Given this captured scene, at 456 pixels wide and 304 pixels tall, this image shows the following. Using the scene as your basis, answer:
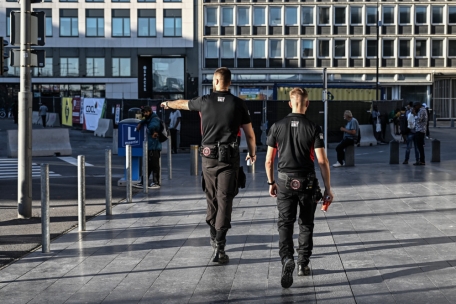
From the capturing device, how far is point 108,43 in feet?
236

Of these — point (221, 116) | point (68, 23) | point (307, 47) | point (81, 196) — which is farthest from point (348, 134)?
point (68, 23)

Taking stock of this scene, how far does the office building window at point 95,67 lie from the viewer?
7188 cm

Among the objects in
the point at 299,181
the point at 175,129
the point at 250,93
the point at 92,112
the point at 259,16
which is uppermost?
the point at 259,16

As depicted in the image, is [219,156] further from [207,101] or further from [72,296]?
[72,296]

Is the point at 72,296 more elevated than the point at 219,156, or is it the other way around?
the point at 219,156

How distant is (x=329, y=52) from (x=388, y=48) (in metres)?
4.91

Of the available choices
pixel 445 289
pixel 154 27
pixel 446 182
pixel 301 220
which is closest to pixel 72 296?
pixel 301 220

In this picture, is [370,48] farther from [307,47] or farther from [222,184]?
Result: [222,184]

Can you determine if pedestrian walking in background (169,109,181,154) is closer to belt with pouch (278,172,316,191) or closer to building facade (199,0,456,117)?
belt with pouch (278,172,316,191)

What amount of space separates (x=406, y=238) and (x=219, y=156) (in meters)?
3.04

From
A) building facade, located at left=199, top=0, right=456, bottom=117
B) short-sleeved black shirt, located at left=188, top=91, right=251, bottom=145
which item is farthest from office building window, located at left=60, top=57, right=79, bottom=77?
short-sleeved black shirt, located at left=188, top=91, right=251, bottom=145

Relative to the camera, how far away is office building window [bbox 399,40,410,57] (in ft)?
239

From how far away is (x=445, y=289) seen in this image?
24.3ft

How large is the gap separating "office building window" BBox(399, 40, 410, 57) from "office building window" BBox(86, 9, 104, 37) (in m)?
24.5
